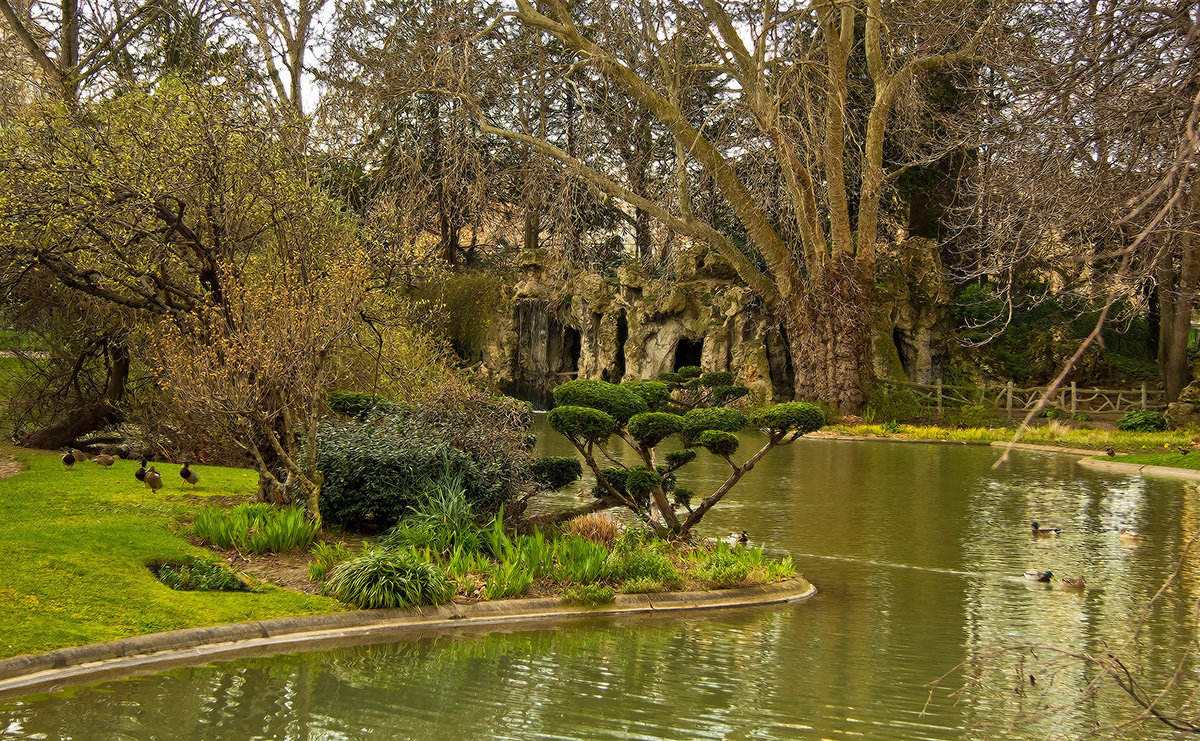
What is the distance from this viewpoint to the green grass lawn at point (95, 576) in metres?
7.81

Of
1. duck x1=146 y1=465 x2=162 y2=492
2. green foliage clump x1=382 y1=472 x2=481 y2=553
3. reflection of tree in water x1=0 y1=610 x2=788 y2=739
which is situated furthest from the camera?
duck x1=146 y1=465 x2=162 y2=492

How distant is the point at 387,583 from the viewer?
30.9ft

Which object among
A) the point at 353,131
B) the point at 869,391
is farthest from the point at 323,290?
the point at 869,391

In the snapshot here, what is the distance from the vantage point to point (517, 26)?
1622 inches

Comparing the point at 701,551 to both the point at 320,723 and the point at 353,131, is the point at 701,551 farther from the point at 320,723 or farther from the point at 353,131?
the point at 353,131

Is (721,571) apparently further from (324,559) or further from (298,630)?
(298,630)

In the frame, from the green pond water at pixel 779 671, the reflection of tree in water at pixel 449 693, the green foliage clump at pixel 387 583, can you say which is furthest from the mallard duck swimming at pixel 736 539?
the green foliage clump at pixel 387 583

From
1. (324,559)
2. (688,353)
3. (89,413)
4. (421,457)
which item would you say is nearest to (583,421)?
(421,457)

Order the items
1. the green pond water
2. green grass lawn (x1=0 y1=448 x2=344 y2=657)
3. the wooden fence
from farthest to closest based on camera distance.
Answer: the wooden fence, green grass lawn (x1=0 y1=448 x2=344 y2=657), the green pond water

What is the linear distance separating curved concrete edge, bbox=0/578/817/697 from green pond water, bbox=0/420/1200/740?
0.88 ft

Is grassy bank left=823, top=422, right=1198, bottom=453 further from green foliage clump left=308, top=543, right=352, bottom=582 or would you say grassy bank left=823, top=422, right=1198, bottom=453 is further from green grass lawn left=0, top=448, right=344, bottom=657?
green grass lawn left=0, top=448, right=344, bottom=657

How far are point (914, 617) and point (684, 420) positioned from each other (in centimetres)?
337

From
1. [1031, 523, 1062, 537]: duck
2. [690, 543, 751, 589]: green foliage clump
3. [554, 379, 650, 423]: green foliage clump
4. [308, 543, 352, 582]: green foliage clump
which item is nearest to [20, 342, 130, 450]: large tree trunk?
[308, 543, 352, 582]: green foliage clump

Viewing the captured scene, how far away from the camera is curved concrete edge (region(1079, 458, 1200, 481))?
21.3 metres
